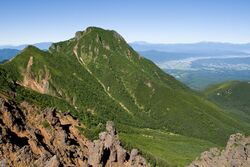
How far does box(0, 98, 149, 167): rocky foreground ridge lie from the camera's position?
4456 inches

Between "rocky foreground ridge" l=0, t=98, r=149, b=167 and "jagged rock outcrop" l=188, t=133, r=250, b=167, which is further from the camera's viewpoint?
"jagged rock outcrop" l=188, t=133, r=250, b=167

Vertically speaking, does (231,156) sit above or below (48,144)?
below

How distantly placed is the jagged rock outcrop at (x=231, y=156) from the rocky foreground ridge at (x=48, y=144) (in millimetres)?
24607

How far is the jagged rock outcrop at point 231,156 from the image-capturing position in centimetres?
14385

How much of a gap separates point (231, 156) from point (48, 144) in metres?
65.3

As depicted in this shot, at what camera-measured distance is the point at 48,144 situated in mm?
143000

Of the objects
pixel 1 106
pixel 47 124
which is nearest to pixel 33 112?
pixel 47 124

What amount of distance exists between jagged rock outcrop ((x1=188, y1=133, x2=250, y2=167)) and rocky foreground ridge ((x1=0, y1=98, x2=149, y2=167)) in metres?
24.6

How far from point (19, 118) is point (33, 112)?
22.9m

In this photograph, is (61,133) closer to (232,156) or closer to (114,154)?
(114,154)

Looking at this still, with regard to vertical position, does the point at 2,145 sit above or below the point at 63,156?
above

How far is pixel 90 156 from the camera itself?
138 metres

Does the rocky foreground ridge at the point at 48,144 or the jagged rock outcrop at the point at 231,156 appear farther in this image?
the jagged rock outcrop at the point at 231,156

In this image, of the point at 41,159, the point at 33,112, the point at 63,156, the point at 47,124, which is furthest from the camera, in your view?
the point at 33,112
